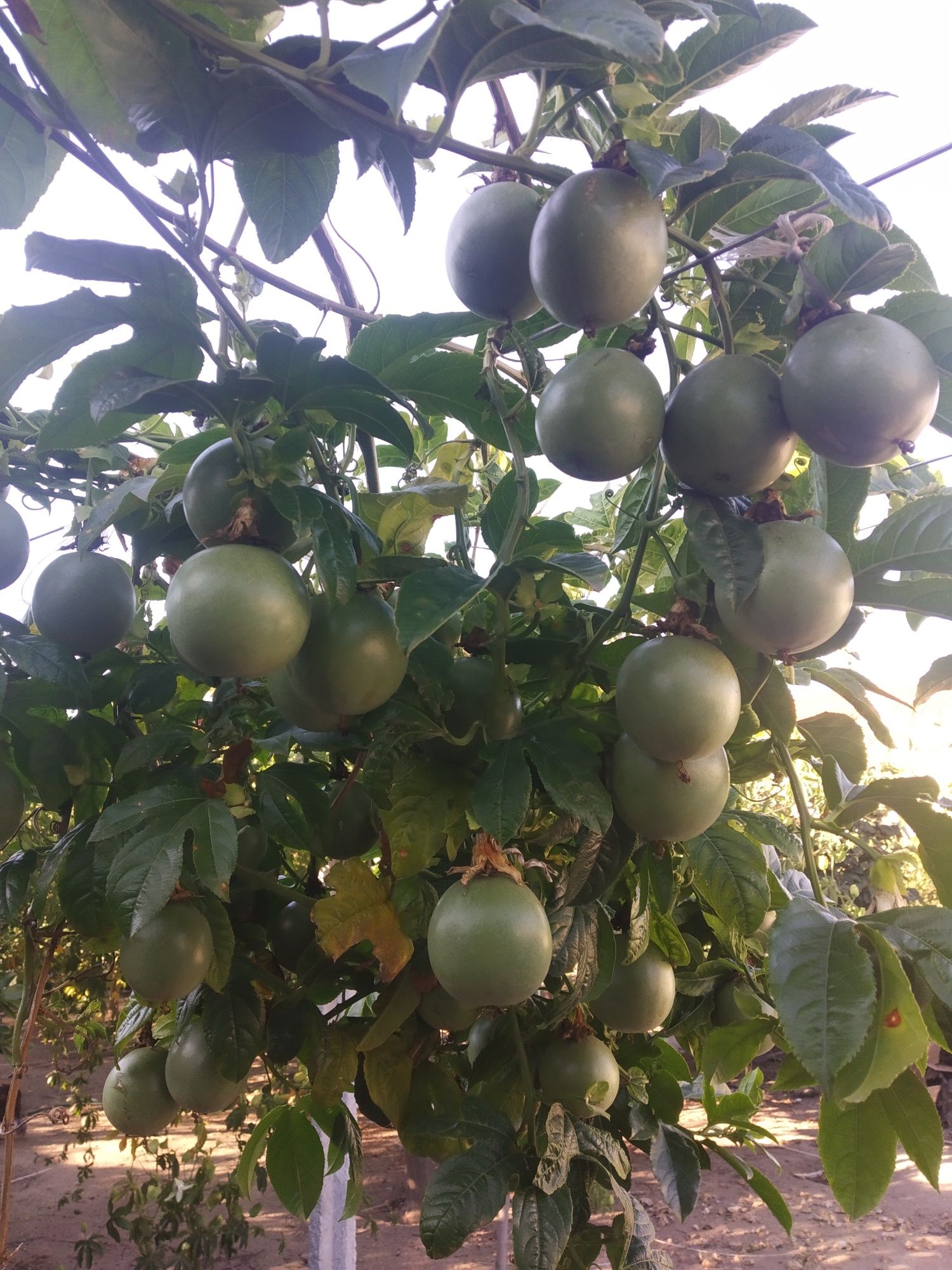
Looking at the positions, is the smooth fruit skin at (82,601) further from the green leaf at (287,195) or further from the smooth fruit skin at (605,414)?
the smooth fruit skin at (605,414)

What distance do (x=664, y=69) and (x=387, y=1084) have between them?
1045 millimetres

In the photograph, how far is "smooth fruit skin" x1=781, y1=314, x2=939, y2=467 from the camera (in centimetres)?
59

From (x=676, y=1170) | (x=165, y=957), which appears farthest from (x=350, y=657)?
(x=676, y=1170)

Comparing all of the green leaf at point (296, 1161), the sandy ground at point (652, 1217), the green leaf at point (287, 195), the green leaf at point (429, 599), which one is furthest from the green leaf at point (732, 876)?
the sandy ground at point (652, 1217)

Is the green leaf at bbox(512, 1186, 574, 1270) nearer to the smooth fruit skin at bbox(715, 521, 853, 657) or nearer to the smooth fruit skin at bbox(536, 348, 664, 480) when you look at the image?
the smooth fruit skin at bbox(715, 521, 853, 657)

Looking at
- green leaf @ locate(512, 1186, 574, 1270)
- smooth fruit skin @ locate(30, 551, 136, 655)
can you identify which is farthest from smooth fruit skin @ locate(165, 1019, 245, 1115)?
smooth fruit skin @ locate(30, 551, 136, 655)

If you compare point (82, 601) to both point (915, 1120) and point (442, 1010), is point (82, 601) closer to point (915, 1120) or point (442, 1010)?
point (442, 1010)

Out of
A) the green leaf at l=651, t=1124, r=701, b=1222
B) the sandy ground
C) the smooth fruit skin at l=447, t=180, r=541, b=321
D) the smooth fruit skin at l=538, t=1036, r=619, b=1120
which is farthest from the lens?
the sandy ground

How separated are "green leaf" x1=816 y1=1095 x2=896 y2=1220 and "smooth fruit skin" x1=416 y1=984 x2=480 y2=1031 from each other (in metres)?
0.39

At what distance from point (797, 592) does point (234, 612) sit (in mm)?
409

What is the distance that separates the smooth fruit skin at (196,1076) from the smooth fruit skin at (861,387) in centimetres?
91

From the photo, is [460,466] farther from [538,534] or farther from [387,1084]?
[387,1084]

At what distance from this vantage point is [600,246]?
0.60 meters

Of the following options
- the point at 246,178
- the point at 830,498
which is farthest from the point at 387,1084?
the point at 246,178
